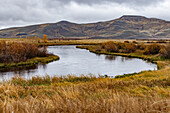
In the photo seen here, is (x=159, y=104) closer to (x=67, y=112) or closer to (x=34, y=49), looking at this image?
(x=67, y=112)

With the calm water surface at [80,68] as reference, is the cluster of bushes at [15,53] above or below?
above

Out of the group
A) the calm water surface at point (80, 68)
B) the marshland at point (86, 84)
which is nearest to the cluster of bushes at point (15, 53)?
the marshland at point (86, 84)

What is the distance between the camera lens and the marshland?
4.23m

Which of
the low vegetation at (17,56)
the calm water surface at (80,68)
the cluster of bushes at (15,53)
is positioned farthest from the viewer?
the cluster of bushes at (15,53)

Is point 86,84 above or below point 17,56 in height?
above

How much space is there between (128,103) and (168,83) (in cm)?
845

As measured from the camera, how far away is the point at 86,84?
1121 cm

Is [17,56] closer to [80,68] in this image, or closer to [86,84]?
[80,68]

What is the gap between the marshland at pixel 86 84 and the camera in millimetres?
4230

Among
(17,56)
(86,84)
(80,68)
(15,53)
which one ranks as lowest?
(80,68)

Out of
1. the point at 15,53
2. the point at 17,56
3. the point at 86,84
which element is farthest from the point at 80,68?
the point at 86,84

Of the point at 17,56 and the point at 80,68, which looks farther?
the point at 17,56

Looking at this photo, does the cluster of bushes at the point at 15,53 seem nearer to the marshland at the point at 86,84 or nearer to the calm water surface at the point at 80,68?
the marshland at the point at 86,84

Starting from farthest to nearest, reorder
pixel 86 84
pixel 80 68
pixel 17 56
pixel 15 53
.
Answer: pixel 17 56, pixel 15 53, pixel 80 68, pixel 86 84
